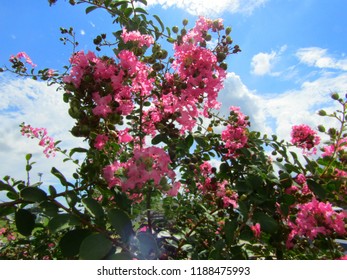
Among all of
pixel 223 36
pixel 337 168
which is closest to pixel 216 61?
pixel 223 36

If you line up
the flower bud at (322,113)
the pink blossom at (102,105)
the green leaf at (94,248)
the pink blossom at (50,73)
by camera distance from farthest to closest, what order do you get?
the pink blossom at (50,73)
the flower bud at (322,113)
the pink blossom at (102,105)
the green leaf at (94,248)

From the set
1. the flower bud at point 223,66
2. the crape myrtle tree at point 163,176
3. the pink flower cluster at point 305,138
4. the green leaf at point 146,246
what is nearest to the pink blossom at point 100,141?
the crape myrtle tree at point 163,176

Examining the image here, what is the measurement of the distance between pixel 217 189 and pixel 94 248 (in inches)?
58.9

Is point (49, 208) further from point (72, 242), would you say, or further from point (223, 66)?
point (223, 66)

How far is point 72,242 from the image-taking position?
105 centimetres

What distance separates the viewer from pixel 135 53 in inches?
58.8

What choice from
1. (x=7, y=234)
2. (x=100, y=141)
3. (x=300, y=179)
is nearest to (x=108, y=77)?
(x=100, y=141)

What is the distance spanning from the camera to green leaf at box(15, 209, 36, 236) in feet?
3.76

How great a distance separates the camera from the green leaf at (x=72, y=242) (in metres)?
1.04

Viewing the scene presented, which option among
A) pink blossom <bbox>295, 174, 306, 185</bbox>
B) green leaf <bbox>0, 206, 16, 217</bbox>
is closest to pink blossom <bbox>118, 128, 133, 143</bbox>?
green leaf <bbox>0, 206, 16, 217</bbox>

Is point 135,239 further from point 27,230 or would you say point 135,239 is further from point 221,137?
point 221,137

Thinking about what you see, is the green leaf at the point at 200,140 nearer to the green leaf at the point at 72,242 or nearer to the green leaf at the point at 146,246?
the green leaf at the point at 146,246

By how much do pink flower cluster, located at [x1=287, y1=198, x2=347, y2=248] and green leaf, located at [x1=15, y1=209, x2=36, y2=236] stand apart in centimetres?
126

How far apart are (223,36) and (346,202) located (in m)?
1.17
